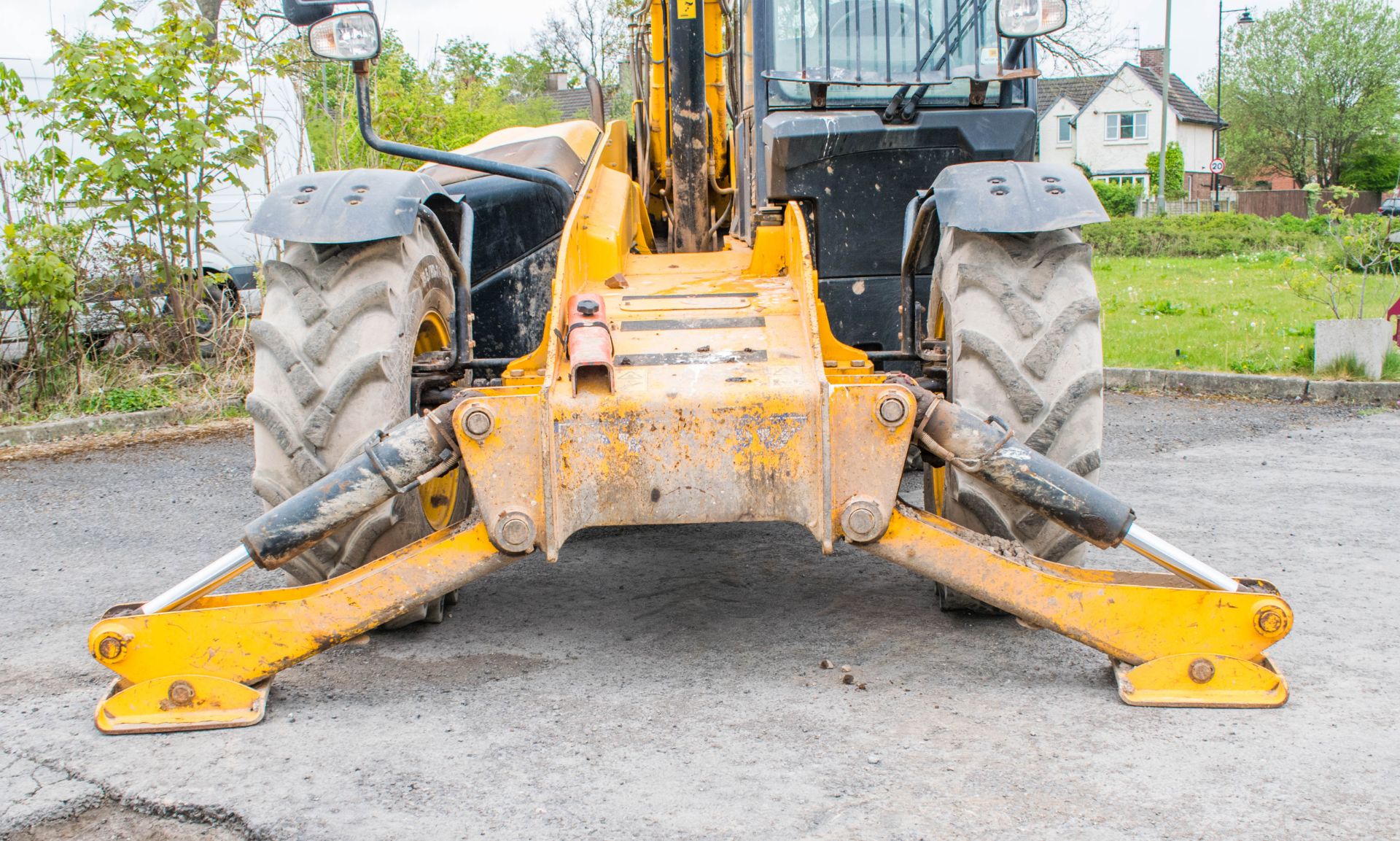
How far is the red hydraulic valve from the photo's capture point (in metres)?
3.27

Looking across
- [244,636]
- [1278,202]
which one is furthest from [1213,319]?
[1278,202]

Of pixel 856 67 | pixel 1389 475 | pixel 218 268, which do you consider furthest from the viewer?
pixel 218 268

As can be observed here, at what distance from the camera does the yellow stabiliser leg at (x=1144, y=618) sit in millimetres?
3219

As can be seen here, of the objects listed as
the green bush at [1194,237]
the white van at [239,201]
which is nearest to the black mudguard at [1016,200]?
the white van at [239,201]

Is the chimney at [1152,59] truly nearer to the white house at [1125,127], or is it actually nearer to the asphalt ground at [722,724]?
the white house at [1125,127]

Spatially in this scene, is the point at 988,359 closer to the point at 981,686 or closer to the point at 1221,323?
the point at 981,686

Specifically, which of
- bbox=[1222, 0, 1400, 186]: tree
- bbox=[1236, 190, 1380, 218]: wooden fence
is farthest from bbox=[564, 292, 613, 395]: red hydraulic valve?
bbox=[1222, 0, 1400, 186]: tree

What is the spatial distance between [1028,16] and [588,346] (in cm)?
178

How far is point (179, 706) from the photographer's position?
10.6ft

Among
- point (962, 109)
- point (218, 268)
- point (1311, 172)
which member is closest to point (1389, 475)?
point (962, 109)

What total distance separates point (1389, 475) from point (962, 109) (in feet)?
11.1

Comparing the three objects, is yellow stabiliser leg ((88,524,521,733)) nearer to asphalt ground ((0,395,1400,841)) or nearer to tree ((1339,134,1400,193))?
asphalt ground ((0,395,1400,841))

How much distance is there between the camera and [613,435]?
3.22 meters

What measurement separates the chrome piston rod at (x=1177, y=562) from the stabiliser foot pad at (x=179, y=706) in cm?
230
